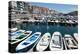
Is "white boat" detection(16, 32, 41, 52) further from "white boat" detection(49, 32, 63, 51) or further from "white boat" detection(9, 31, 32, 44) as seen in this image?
"white boat" detection(49, 32, 63, 51)

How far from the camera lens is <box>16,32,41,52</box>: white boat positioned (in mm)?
1409

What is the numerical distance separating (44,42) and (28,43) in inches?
6.4

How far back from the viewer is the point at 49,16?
151cm

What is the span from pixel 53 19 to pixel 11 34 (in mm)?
449

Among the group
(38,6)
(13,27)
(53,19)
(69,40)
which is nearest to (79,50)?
(69,40)

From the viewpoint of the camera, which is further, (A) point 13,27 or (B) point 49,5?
(B) point 49,5

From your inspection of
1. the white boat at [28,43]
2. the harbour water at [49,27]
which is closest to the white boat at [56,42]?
the harbour water at [49,27]

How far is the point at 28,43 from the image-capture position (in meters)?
1.44

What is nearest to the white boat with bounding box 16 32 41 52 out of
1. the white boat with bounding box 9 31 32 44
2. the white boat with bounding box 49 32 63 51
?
the white boat with bounding box 9 31 32 44

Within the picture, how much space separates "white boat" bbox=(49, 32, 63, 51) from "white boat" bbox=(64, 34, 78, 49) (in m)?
0.07

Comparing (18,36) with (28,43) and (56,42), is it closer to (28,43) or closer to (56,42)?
(28,43)

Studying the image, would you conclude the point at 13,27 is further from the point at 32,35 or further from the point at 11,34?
the point at 32,35

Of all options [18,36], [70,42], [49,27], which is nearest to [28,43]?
[18,36]

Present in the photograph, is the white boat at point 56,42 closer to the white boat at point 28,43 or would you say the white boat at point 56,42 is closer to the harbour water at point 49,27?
the harbour water at point 49,27
